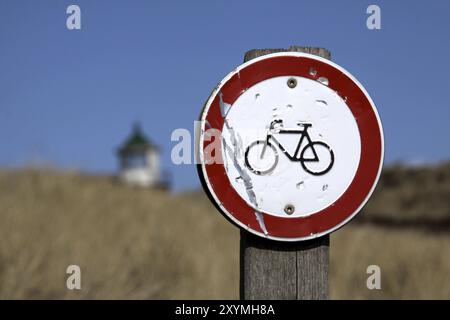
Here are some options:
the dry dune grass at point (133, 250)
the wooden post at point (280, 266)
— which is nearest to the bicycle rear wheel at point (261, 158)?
the wooden post at point (280, 266)

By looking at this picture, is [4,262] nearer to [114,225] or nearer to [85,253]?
[85,253]

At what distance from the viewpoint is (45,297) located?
493 cm

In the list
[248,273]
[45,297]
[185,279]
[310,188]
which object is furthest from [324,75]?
[185,279]

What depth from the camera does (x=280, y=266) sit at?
6.41 ft

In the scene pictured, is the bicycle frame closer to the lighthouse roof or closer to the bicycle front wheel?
the bicycle front wheel

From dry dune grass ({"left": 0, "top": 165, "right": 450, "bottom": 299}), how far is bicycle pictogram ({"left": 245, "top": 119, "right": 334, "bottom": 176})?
340cm

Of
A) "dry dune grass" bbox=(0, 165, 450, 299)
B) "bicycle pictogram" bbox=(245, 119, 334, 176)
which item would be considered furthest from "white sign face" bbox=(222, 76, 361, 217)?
"dry dune grass" bbox=(0, 165, 450, 299)

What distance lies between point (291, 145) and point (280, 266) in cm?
41

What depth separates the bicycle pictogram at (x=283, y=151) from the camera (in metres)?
1.88

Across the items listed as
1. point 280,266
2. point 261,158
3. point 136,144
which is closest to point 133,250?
point 280,266

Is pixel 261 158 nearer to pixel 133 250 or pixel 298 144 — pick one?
pixel 298 144

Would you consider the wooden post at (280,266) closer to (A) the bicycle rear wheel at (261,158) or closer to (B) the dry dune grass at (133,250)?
(A) the bicycle rear wheel at (261,158)
